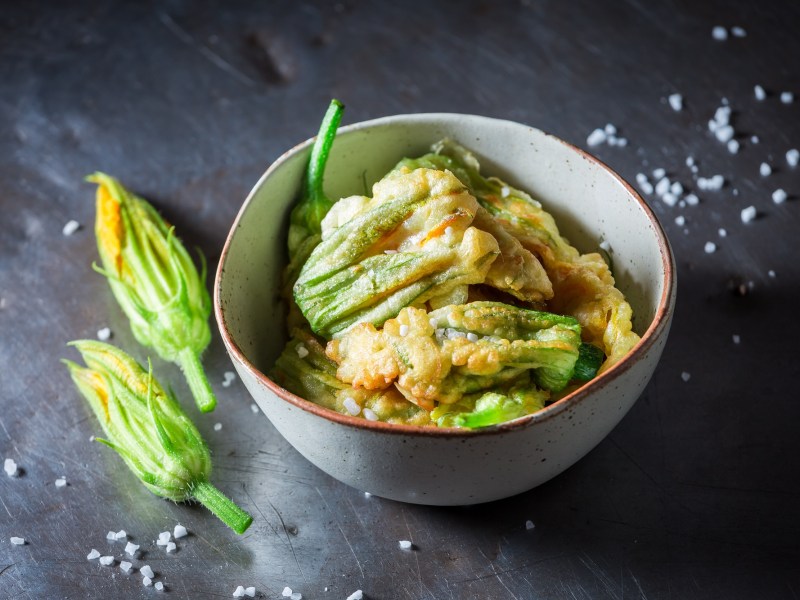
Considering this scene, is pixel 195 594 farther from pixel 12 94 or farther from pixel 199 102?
pixel 12 94

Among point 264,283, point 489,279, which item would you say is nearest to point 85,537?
point 264,283

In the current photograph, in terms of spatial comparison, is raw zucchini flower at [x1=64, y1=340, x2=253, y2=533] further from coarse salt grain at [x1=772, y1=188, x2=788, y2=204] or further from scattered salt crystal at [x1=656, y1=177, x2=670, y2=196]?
coarse salt grain at [x1=772, y1=188, x2=788, y2=204]

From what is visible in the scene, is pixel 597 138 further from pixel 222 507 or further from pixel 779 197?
pixel 222 507

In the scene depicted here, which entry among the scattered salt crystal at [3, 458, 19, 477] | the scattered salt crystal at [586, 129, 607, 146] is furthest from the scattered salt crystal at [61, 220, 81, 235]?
the scattered salt crystal at [586, 129, 607, 146]

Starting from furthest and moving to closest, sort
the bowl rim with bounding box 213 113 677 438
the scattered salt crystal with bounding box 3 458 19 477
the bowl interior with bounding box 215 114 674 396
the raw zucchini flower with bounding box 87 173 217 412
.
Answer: the raw zucchini flower with bounding box 87 173 217 412 → the scattered salt crystal with bounding box 3 458 19 477 → the bowl interior with bounding box 215 114 674 396 → the bowl rim with bounding box 213 113 677 438

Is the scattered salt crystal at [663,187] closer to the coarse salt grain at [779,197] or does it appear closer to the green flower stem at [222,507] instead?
the coarse salt grain at [779,197]
